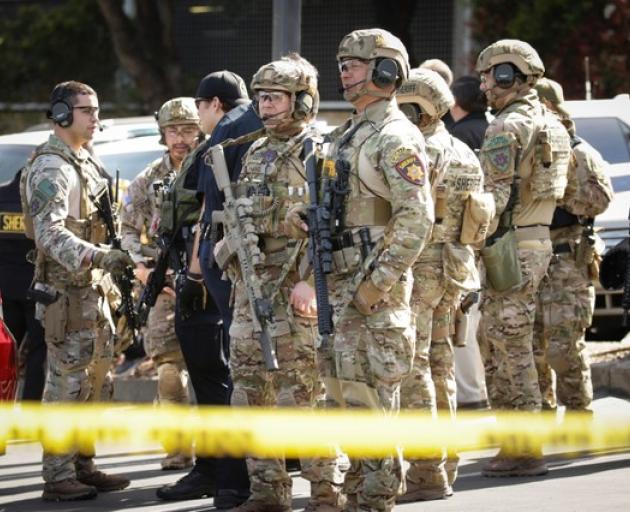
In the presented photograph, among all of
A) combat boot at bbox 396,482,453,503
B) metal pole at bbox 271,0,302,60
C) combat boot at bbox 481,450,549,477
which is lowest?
combat boot at bbox 396,482,453,503

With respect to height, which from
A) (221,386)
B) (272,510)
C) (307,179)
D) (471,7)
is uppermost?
(471,7)

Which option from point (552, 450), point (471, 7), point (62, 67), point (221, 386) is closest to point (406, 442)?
point (221, 386)

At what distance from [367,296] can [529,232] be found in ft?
8.35

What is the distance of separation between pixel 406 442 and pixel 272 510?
2.81 feet

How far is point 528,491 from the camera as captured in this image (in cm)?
938

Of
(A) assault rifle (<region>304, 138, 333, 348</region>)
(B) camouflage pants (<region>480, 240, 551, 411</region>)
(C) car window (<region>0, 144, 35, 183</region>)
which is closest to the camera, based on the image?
(A) assault rifle (<region>304, 138, 333, 348</region>)

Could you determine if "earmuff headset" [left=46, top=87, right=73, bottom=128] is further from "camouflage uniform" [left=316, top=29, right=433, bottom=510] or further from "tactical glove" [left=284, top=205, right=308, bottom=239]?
"camouflage uniform" [left=316, top=29, right=433, bottom=510]

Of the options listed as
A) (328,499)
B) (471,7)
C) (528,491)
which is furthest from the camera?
(471,7)

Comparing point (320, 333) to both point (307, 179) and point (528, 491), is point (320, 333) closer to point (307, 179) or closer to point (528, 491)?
point (307, 179)

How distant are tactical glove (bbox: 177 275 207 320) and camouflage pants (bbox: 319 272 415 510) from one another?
1676 mm

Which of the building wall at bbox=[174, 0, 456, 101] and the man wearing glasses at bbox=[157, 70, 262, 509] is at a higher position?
the building wall at bbox=[174, 0, 456, 101]

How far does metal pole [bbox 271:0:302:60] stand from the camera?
10758mm

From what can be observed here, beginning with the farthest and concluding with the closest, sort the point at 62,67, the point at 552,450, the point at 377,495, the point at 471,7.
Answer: the point at 62,67
the point at 471,7
the point at 552,450
the point at 377,495

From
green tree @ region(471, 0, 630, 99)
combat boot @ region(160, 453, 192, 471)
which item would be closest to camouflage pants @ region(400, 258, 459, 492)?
combat boot @ region(160, 453, 192, 471)
